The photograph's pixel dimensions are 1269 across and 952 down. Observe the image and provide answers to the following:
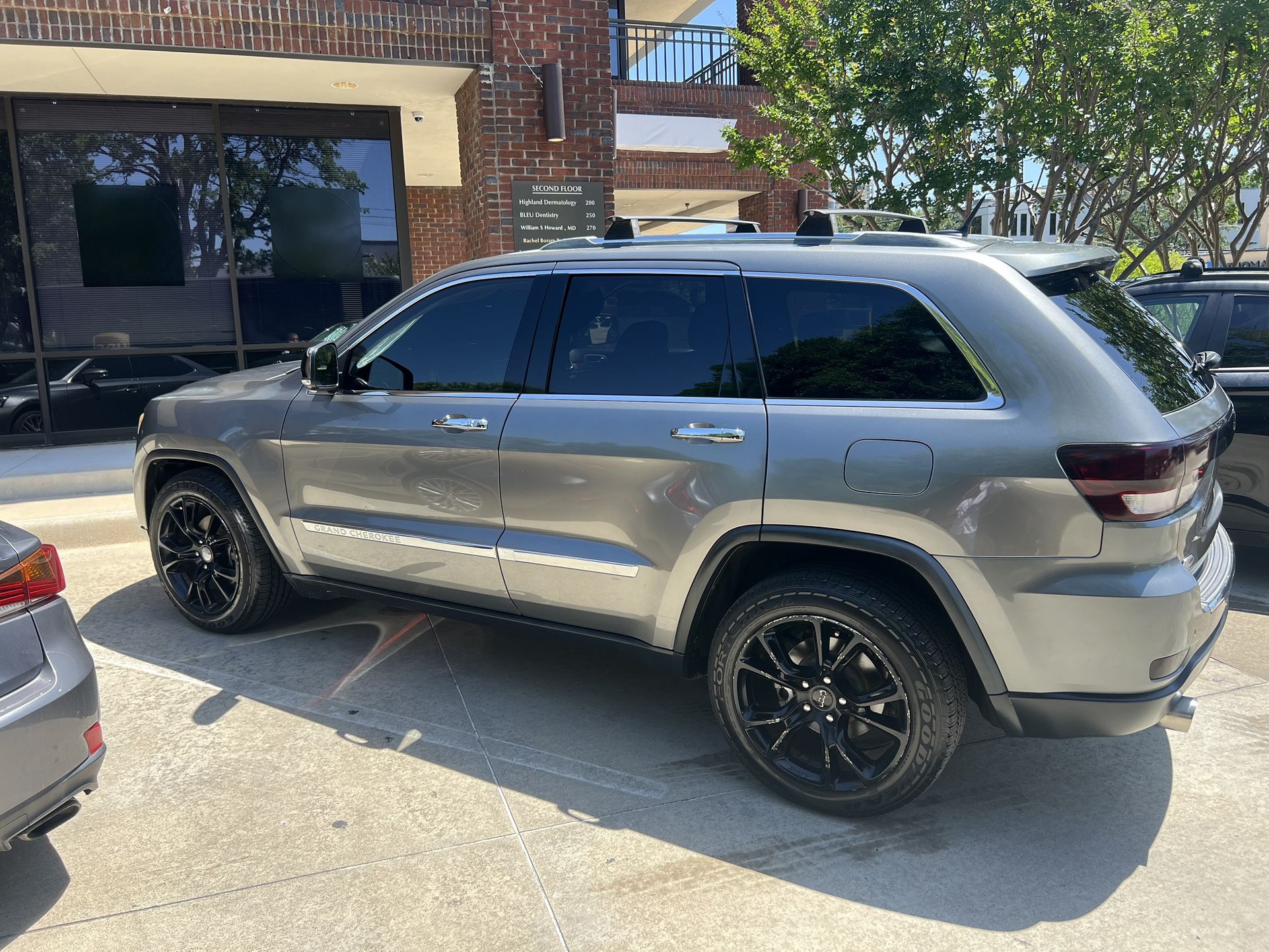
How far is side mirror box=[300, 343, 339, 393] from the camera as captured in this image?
415cm

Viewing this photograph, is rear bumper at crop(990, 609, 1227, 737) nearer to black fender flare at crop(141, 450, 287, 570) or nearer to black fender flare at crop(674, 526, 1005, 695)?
black fender flare at crop(674, 526, 1005, 695)

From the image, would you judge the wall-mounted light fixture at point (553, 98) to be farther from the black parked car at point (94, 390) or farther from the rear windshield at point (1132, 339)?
the rear windshield at point (1132, 339)

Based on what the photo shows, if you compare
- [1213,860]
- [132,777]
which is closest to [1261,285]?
[1213,860]

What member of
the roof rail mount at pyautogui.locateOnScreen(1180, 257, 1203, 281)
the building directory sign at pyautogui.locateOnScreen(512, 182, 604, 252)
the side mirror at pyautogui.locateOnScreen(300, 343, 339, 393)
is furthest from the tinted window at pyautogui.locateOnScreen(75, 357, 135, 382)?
the roof rail mount at pyautogui.locateOnScreen(1180, 257, 1203, 281)

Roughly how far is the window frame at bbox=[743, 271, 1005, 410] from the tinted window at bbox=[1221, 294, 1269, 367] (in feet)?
11.2

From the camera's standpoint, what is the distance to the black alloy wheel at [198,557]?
466 cm

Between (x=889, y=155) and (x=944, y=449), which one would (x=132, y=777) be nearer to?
(x=944, y=449)

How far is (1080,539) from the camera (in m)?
2.63

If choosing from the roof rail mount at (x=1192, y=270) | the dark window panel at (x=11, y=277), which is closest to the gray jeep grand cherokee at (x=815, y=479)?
the roof rail mount at (x=1192, y=270)

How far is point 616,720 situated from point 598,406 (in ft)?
4.27

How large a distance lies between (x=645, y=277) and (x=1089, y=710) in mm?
2024

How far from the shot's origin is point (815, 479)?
2.96m

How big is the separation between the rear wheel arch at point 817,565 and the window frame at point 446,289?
1.07 meters

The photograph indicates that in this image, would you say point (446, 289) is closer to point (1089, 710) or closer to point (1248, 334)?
point (1089, 710)
